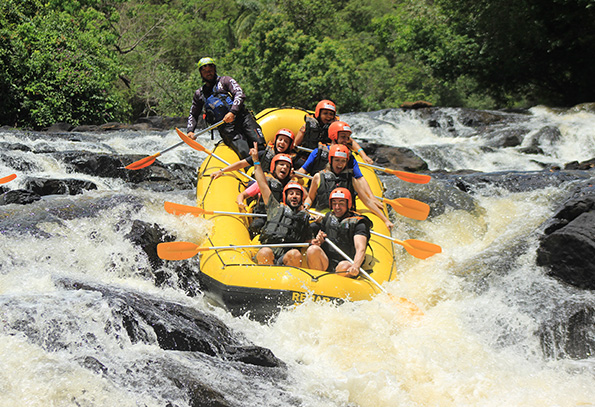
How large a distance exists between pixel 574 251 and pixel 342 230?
1.80 m

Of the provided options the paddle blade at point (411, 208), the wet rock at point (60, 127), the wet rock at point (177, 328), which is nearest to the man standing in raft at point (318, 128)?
the paddle blade at point (411, 208)

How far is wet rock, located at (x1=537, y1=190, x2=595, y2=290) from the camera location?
420 cm

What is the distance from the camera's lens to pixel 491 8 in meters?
14.6

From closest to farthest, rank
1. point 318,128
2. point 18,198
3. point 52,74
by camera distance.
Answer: point 318,128
point 18,198
point 52,74

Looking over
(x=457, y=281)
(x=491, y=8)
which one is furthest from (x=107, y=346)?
(x=491, y=8)

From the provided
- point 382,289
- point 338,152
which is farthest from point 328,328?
→ point 338,152

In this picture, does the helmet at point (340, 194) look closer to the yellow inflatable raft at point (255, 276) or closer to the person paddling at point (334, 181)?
the person paddling at point (334, 181)

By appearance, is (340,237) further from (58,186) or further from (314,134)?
(58,186)

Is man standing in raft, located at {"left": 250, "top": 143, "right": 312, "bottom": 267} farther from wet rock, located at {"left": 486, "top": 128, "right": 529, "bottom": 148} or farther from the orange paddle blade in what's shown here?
wet rock, located at {"left": 486, "top": 128, "right": 529, "bottom": 148}

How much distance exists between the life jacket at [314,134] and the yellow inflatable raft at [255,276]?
0.87m

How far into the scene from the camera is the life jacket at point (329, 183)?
471cm

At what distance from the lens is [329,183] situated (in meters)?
4.71

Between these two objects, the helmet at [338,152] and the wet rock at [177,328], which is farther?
the helmet at [338,152]

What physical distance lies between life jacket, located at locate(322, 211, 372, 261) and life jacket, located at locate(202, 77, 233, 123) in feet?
6.55
